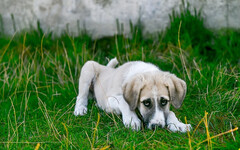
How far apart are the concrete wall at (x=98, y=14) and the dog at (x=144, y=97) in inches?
89.8

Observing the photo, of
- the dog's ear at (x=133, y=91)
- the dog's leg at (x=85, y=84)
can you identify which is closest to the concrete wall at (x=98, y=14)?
the dog's leg at (x=85, y=84)

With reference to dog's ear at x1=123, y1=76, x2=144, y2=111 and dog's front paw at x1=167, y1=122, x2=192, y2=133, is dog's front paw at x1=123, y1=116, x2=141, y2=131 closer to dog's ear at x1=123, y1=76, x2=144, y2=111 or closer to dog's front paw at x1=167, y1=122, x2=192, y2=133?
dog's ear at x1=123, y1=76, x2=144, y2=111

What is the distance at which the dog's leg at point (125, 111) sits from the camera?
4.52m

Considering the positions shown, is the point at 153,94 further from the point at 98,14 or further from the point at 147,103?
the point at 98,14

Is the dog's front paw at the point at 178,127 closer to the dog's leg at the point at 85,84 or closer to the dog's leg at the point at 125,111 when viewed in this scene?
the dog's leg at the point at 125,111

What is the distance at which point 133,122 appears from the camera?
4.55m

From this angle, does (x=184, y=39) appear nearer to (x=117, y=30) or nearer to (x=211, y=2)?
(x=211, y=2)

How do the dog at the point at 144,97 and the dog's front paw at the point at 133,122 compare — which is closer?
the dog at the point at 144,97

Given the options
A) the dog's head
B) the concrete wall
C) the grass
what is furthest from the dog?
the concrete wall

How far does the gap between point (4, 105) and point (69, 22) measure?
271cm

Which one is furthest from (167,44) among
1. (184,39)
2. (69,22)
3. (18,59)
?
(18,59)

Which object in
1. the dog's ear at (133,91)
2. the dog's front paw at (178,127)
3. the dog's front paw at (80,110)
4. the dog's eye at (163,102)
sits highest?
the dog's ear at (133,91)

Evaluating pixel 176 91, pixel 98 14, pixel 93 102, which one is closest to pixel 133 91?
pixel 176 91

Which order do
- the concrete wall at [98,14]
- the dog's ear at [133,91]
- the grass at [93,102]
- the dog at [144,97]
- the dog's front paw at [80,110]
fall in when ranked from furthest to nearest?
the concrete wall at [98,14], the dog's front paw at [80,110], the dog's ear at [133,91], the dog at [144,97], the grass at [93,102]
